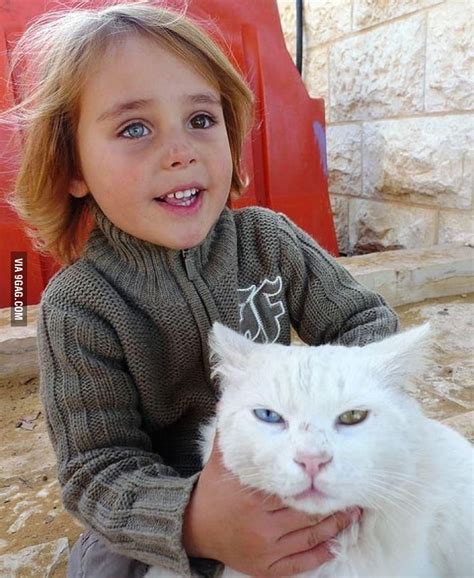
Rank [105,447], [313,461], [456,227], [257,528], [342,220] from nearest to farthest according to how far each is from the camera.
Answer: [313,461] < [257,528] < [105,447] < [456,227] < [342,220]

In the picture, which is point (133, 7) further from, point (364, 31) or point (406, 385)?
point (364, 31)

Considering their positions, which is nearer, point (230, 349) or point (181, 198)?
point (230, 349)

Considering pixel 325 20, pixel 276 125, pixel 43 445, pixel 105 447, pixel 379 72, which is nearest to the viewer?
pixel 105 447

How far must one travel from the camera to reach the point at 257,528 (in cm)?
77

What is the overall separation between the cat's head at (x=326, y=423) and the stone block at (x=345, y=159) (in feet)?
8.34

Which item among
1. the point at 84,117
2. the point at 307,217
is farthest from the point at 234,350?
the point at 307,217

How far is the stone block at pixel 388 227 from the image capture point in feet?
9.23

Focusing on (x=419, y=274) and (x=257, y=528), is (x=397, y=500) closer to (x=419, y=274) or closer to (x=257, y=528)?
(x=257, y=528)

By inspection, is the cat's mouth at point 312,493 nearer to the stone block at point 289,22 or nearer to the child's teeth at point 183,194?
the child's teeth at point 183,194

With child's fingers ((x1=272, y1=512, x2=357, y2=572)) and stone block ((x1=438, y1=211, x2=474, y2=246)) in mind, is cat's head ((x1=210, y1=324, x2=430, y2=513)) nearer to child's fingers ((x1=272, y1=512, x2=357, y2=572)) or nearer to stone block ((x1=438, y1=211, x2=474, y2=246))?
child's fingers ((x1=272, y1=512, x2=357, y2=572))

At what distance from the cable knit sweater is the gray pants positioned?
0.11 metres

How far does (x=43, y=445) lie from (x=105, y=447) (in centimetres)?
77

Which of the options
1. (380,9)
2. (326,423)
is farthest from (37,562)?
(380,9)

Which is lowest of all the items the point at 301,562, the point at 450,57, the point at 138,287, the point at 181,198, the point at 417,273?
the point at 301,562
